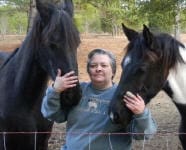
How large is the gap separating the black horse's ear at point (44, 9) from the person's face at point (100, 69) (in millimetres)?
703

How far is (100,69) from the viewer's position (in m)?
2.87

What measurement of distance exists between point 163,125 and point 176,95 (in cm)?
350

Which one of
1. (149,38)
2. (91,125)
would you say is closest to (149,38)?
(149,38)

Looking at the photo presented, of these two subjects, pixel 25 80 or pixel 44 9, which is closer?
pixel 44 9

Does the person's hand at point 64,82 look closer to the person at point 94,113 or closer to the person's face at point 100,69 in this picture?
the person at point 94,113

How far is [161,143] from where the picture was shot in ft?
19.1

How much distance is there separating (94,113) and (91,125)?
88 millimetres

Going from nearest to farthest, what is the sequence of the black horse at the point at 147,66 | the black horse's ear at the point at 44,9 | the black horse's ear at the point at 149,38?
1. the black horse at the point at 147,66
2. the black horse's ear at the point at 149,38
3. the black horse's ear at the point at 44,9

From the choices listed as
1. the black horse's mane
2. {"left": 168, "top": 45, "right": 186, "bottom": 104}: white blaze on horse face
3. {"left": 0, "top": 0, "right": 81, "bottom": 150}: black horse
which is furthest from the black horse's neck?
{"left": 168, "top": 45, "right": 186, "bottom": 104}: white blaze on horse face

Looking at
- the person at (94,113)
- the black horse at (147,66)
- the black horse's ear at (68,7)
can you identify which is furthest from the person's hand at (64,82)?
the black horse's ear at (68,7)

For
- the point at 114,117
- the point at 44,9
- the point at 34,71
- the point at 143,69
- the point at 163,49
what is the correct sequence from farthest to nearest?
the point at 34,71
the point at 44,9
the point at 163,49
the point at 143,69
the point at 114,117

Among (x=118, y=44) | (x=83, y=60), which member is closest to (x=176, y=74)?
(x=83, y=60)

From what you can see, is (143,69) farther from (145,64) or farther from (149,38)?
(149,38)

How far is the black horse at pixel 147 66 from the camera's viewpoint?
9.67 ft
